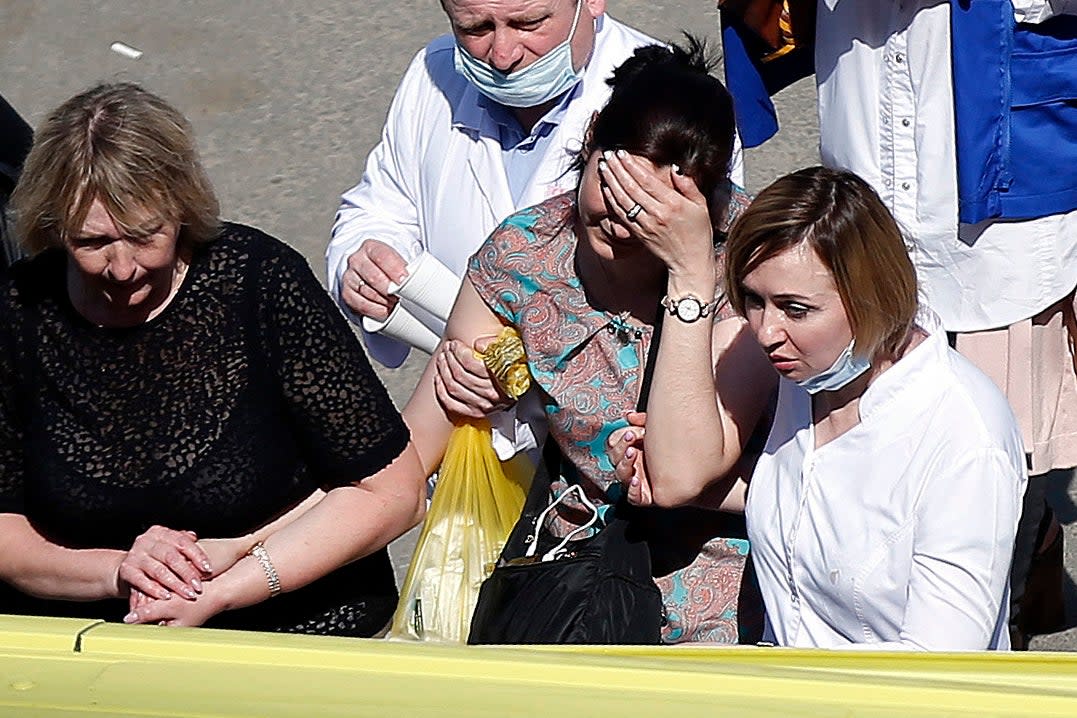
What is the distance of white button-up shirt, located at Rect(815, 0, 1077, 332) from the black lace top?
111cm

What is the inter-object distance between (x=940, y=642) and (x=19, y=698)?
1.33 meters

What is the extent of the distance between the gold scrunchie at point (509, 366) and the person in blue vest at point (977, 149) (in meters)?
0.81

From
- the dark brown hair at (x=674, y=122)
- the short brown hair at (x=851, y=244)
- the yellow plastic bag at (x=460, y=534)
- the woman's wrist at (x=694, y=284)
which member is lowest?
the yellow plastic bag at (x=460, y=534)

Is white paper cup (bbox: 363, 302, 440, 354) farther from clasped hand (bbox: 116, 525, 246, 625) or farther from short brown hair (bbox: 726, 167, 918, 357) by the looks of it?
short brown hair (bbox: 726, 167, 918, 357)

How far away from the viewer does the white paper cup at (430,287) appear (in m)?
3.07

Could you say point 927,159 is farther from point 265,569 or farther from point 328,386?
point 265,569

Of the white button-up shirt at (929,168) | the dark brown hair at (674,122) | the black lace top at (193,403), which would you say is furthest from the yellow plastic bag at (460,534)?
the white button-up shirt at (929,168)

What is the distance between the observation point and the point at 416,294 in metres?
3.08

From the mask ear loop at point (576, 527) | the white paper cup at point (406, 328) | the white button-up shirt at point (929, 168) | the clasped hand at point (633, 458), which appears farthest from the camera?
the white paper cup at point (406, 328)

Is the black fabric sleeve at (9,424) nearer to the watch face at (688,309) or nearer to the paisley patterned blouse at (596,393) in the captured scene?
the paisley patterned blouse at (596,393)

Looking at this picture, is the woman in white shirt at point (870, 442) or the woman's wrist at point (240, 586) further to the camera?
the woman's wrist at point (240, 586)

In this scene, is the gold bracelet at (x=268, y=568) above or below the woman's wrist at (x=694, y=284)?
below

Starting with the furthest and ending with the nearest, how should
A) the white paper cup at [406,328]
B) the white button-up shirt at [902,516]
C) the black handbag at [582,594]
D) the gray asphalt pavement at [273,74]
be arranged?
the gray asphalt pavement at [273,74] → the white paper cup at [406,328] → the black handbag at [582,594] → the white button-up shirt at [902,516]

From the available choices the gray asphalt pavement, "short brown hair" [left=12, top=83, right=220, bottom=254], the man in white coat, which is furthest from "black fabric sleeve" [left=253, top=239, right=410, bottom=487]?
the gray asphalt pavement
